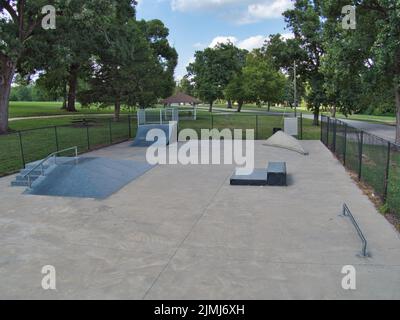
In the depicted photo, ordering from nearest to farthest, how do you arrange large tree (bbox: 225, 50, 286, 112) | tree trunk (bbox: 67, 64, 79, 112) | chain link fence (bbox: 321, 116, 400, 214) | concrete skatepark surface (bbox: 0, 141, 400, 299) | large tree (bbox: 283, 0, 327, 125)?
concrete skatepark surface (bbox: 0, 141, 400, 299) < chain link fence (bbox: 321, 116, 400, 214) < large tree (bbox: 283, 0, 327, 125) < tree trunk (bbox: 67, 64, 79, 112) < large tree (bbox: 225, 50, 286, 112)

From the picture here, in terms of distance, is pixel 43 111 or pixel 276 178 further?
pixel 43 111

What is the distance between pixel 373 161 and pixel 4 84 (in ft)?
75.4

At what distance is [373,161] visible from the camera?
13312 millimetres

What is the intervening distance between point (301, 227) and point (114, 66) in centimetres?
3011

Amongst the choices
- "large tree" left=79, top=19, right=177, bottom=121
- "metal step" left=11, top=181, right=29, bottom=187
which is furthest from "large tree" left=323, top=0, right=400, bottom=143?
"large tree" left=79, top=19, right=177, bottom=121

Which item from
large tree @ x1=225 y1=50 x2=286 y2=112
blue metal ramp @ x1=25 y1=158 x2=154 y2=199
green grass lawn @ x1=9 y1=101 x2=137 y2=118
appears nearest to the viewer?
blue metal ramp @ x1=25 y1=158 x2=154 y2=199

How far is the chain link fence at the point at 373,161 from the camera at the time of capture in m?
9.36

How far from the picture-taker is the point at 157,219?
8344 millimetres

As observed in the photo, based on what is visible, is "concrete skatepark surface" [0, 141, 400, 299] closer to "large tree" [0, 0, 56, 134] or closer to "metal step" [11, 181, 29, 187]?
"metal step" [11, 181, 29, 187]

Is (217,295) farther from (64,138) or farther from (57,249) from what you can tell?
(64,138)

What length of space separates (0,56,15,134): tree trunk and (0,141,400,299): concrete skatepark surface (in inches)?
663

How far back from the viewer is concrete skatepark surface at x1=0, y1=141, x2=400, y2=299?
→ 5.24 metres

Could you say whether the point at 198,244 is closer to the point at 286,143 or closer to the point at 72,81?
the point at 286,143

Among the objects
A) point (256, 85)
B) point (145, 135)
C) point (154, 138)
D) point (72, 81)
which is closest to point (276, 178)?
point (154, 138)
